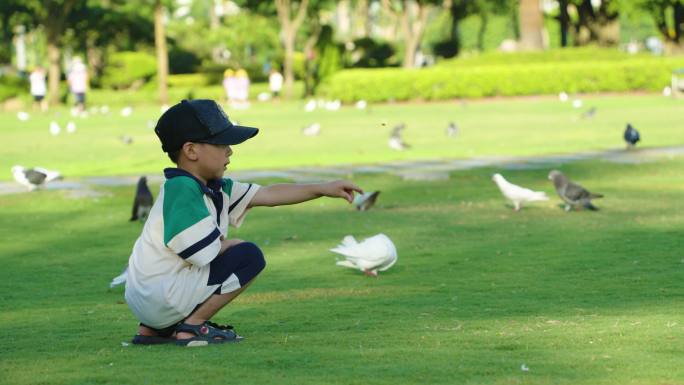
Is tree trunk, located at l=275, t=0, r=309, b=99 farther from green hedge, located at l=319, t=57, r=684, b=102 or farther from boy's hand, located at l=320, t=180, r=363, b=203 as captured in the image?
boy's hand, located at l=320, t=180, r=363, b=203

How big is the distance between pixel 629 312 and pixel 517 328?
104cm

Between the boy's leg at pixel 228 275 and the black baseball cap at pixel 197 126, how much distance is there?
579 millimetres

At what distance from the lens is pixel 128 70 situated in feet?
216

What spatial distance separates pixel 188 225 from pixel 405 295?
2873 mm

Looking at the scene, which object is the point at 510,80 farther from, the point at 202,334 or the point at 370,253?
the point at 202,334

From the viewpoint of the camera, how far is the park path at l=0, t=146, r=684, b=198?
18.0 meters

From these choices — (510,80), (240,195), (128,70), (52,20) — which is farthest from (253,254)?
(128,70)

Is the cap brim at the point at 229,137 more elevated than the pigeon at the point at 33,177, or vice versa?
the cap brim at the point at 229,137

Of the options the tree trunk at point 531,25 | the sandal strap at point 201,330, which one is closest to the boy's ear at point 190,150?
the sandal strap at point 201,330

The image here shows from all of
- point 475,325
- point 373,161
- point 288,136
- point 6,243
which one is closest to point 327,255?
point 6,243

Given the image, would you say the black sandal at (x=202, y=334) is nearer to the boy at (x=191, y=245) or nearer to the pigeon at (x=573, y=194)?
the boy at (x=191, y=245)

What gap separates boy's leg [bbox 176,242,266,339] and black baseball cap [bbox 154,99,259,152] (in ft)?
1.90

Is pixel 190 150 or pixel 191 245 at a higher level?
pixel 190 150

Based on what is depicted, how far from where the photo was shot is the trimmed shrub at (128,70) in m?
65.7
